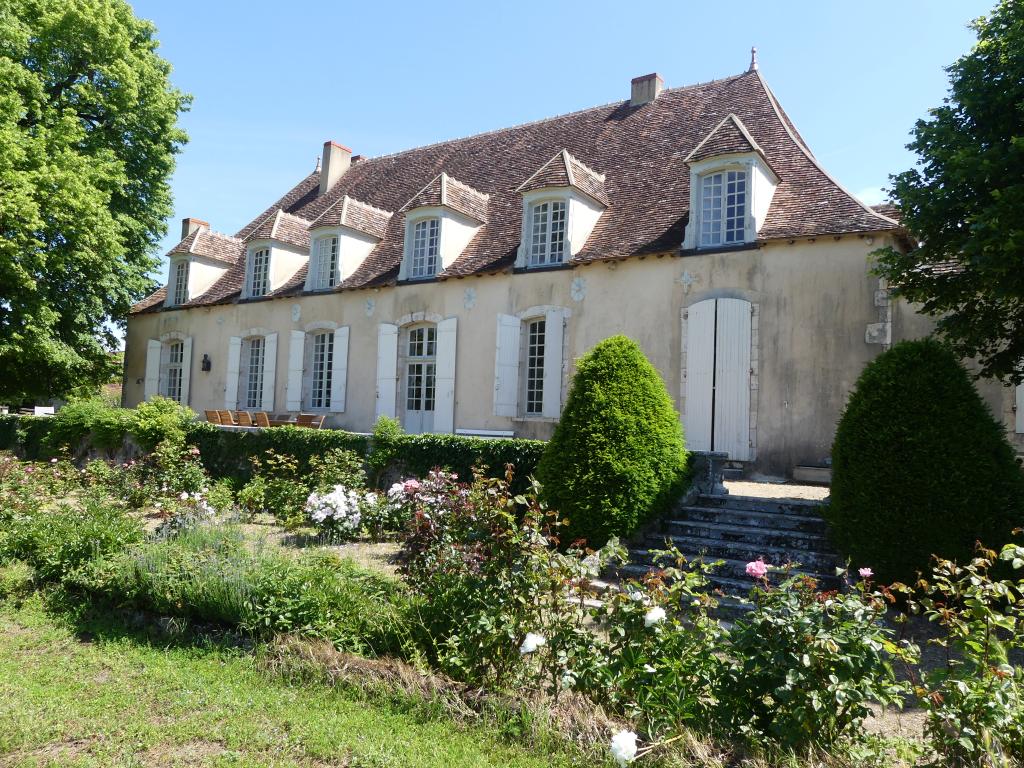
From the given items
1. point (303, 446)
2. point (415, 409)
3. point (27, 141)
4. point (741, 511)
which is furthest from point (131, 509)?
point (27, 141)

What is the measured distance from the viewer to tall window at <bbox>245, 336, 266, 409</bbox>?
17.9m

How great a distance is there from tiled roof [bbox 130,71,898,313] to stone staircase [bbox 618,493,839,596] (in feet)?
15.7

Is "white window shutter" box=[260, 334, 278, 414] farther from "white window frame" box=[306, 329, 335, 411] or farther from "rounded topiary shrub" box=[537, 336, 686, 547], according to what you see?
"rounded topiary shrub" box=[537, 336, 686, 547]

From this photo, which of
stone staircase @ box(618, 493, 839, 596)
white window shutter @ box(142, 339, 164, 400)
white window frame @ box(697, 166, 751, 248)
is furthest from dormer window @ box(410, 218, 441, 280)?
white window shutter @ box(142, 339, 164, 400)

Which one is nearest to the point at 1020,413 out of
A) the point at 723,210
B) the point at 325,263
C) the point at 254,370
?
the point at 723,210

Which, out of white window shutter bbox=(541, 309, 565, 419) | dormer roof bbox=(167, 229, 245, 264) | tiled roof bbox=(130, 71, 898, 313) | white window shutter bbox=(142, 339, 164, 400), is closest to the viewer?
tiled roof bbox=(130, 71, 898, 313)

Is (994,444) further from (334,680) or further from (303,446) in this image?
(303,446)

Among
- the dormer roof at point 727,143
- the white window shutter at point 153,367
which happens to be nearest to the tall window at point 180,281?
the white window shutter at point 153,367

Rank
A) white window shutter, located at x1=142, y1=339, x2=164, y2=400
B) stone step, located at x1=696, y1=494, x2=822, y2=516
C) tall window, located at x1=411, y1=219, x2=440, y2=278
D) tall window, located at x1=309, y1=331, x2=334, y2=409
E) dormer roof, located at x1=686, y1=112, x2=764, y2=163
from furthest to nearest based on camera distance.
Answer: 1. white window shutter, located at x1=142, y1=339, x2=164, y2=400
2. tall window, located at x1=309, y1=331, x2=334, y2=409
3. tall window, located at x1=411, y1=219, x2=440, y2=278
4. dormer roof, located at x1=686, y1=112, x2=764, y2=163
5. stone step, located at x1=696, y1=494, x2=822, y2=516

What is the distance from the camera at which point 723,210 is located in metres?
11.5

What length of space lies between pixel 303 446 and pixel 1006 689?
9.67 metres

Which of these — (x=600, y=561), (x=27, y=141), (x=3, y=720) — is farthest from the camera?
(x=27, y=141)

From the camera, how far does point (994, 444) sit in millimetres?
5914

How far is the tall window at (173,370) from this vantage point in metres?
19.8
